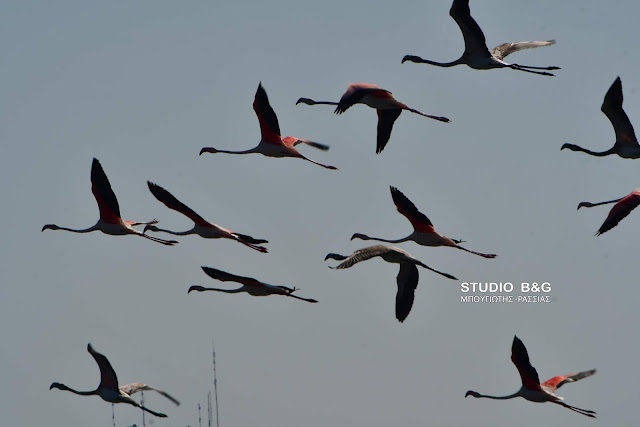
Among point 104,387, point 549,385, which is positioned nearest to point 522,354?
point 549,385

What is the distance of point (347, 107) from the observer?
3822 cm

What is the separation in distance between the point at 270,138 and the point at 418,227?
169 inches

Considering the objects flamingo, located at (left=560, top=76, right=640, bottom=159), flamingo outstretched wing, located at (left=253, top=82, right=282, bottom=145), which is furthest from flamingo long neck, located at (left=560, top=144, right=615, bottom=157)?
flamingo outstretched wing, located at (left=253, top=82, right=282, bottom=145)

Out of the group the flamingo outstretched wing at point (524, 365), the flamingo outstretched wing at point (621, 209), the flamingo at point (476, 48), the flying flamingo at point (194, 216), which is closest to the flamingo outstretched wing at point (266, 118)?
the flying flamingo at point (194, 216)

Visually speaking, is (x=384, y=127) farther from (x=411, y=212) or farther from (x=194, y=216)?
(x=194, y=216)

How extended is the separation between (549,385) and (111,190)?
11705mm

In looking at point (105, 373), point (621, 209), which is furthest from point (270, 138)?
point (621, 209)

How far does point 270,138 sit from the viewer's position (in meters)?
43.5

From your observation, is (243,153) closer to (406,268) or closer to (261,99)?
(261,99)

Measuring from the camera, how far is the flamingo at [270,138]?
42750mm

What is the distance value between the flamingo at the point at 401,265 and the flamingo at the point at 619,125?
6.40m

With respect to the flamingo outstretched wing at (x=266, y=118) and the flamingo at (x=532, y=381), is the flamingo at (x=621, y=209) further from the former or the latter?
the flamingo outstretched wing at (x=266, y=118)

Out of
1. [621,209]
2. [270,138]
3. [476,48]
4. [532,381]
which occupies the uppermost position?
[476,48]

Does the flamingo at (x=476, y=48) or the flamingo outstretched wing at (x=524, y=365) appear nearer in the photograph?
the flamingo outstretched wing at (x=524, y=365)
